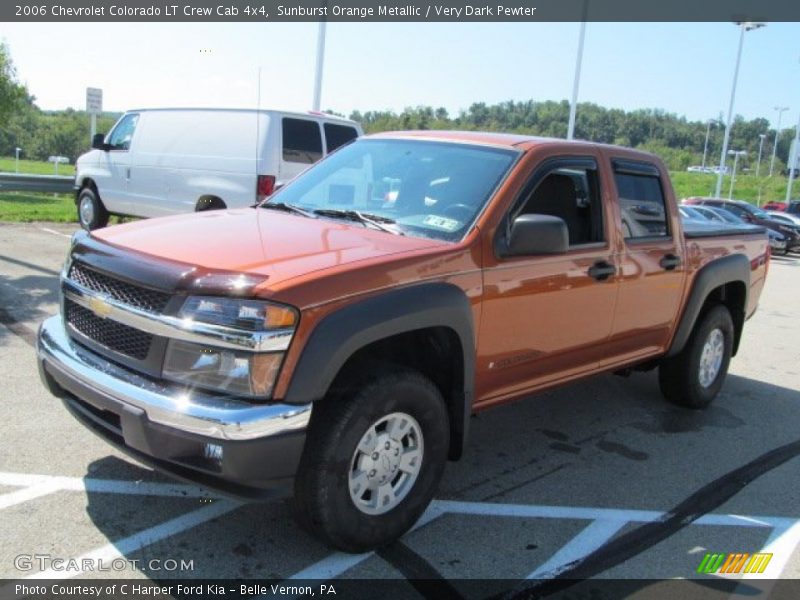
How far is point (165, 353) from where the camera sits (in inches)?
115

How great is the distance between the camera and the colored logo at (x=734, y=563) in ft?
11.3

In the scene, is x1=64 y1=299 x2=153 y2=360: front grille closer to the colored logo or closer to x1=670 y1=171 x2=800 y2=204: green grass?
the colored logo

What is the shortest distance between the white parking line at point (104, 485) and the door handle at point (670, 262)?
3.25 m

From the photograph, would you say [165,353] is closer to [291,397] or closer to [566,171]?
[291,397]

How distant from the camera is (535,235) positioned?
3652 millimetres

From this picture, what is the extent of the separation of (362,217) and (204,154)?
7294 mm

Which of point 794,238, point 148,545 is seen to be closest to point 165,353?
point 148,545

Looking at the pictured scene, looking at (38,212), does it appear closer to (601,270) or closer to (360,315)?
(601,270)

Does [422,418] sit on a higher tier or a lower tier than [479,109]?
lower

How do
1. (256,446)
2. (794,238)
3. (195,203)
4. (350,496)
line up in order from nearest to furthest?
(256,446) → (350,496) → (195,203) → (794,238)

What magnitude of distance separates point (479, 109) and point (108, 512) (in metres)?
60.7

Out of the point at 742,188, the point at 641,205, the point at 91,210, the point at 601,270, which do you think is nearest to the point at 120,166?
the point at 91,210

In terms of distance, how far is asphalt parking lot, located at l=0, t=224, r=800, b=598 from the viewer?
3.18m

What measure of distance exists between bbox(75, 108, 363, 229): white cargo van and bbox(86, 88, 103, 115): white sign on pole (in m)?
6.07
